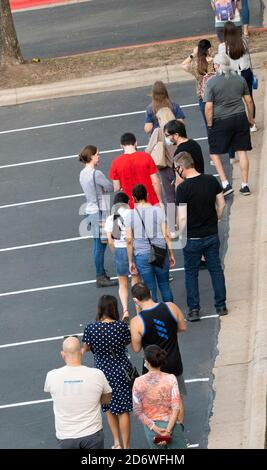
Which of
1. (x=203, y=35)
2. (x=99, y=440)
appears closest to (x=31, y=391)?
(x=99, y=440)

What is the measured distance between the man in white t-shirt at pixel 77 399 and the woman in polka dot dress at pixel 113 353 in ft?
2.18

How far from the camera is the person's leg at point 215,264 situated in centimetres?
1298

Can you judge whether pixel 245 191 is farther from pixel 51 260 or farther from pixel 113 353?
pixel 113 353

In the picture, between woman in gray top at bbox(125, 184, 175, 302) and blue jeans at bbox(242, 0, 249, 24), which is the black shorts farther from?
blue jeans at bbox(242, 0, 249, 24)

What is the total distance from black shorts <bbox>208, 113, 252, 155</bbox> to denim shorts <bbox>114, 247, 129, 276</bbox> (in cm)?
319

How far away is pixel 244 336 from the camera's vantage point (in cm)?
1283

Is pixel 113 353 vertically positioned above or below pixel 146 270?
below

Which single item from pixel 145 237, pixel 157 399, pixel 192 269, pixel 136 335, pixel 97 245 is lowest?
pixel 157 399

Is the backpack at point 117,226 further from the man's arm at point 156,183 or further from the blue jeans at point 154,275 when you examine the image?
the man's arm at point 156,183

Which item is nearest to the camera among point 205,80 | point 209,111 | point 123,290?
point 123,290

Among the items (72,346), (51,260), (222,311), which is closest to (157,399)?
(72,346)

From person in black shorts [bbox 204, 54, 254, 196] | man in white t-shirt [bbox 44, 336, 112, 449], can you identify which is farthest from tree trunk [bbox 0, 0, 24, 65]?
man in white t-shirt [bbox 44, 336, 112, 449]

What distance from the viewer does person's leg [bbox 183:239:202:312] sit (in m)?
13.0

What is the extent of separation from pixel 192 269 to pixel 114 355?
2561 mm
